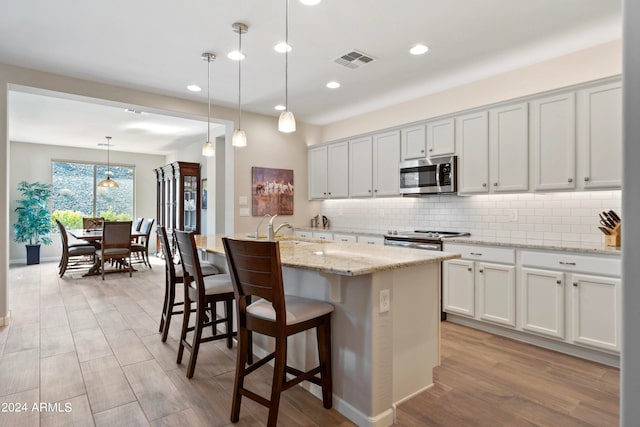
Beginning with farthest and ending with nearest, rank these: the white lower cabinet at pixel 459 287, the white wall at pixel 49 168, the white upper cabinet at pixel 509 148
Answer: the white wall at pixel 49 168, the white lower cabinet at pixel 459 287, the white upper cabinet at pixel 509 148

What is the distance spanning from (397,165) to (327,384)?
3.18m

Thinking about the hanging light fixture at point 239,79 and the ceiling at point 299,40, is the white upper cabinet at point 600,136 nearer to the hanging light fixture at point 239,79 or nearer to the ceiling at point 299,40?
the ceiling at point 299,40

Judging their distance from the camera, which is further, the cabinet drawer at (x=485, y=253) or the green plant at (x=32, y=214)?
the green plant at (x=32, y=214)

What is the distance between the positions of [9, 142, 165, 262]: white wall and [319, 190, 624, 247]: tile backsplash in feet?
21.9

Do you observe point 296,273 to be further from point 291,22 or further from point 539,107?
point 539,107

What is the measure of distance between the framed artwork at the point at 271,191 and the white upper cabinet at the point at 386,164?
1.53 meters

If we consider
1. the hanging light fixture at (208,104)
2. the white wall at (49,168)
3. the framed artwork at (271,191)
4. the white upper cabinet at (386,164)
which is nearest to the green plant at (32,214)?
the white wall at (49,168)

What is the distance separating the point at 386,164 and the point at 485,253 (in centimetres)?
186

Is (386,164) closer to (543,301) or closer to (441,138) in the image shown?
(441,138)

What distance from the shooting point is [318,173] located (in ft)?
19.4

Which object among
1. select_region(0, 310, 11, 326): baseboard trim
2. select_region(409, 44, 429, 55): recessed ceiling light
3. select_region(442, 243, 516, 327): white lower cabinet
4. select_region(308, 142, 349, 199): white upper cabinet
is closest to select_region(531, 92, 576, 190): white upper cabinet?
select_region(442, 243, 516, 327): white lower cabinet

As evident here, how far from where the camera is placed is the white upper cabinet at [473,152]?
12.3 feet

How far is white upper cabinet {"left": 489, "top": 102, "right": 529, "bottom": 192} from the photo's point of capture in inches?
135

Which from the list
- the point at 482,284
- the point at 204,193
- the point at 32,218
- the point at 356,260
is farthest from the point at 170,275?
the point at 32,218
